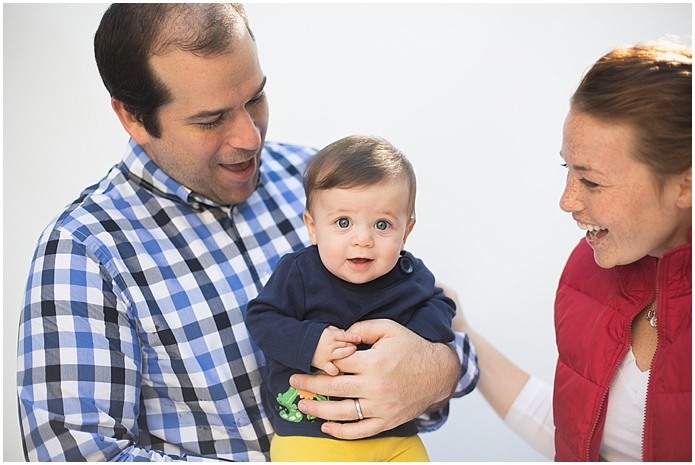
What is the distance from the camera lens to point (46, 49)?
255cm

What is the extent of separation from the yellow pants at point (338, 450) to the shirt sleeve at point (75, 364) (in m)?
0.28

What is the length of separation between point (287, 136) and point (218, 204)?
2.84ft

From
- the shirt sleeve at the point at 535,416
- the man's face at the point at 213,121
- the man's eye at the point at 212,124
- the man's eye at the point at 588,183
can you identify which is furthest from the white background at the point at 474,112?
the man's eye at the point at 588,183

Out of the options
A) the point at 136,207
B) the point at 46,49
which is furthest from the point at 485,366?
the point at 46,49

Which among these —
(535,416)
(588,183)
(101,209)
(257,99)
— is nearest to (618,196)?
(588,183)

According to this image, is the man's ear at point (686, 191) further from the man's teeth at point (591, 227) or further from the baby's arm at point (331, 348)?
the baby's arm at point (331, 348)

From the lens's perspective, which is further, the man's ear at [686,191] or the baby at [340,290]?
the baby at [340,290]

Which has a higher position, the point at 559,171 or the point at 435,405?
the point at 559,171

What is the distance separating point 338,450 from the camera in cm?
170

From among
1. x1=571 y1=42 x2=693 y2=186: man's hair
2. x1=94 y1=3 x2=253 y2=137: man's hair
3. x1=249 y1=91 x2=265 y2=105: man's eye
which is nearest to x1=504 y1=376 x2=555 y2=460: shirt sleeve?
x1=571 y1=42 x2=693 y2=186: man's hair

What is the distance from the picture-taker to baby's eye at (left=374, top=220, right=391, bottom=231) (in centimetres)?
170

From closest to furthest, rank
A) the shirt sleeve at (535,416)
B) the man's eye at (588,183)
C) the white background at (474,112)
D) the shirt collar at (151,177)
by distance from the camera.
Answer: the man's eye at (588,183)
the shirt collar at (151,177)
the shirt sleeve at (535,416)
the white background at (474,112)

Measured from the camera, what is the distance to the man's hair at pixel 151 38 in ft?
5.88

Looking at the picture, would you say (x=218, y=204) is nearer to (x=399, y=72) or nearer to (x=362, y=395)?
(x=362, y=395)
